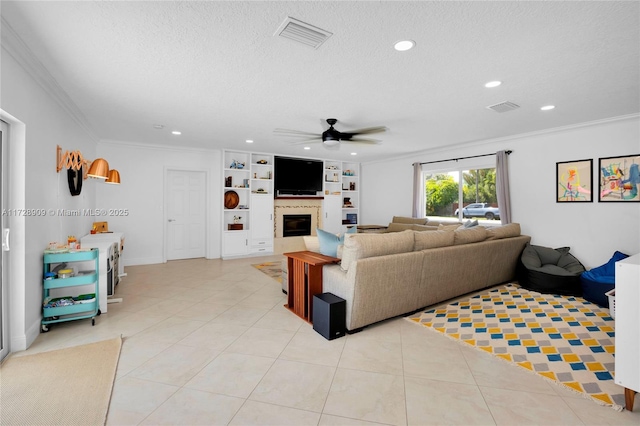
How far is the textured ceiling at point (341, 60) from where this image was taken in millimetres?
1910

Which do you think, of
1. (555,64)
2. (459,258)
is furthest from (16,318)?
(555,64)

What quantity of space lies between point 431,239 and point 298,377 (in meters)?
2.19

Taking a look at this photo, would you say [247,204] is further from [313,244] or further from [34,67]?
[34,67]

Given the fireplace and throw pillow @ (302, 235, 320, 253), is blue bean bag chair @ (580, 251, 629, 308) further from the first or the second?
the fireplace

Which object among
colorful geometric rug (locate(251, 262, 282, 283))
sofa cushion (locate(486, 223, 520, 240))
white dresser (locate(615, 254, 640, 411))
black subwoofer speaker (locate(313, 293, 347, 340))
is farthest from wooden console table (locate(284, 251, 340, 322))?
sofa cushion (locate(486, 223, 520, 240))

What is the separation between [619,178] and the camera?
13.9 ft

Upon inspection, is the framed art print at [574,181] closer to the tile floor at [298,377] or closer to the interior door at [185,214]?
the tile floor at [298,377]

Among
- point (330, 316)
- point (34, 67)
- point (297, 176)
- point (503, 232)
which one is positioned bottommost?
point (330, 316)

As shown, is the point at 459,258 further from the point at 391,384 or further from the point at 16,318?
the point at 16,318

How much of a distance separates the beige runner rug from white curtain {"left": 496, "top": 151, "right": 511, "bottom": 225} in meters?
6.04

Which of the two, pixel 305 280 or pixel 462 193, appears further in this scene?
pixel 462 193

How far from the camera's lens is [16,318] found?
2.56m

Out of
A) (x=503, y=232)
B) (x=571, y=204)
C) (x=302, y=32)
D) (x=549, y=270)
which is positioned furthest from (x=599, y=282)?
(x=302, y=32)

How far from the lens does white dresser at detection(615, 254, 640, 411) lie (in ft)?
5.77
